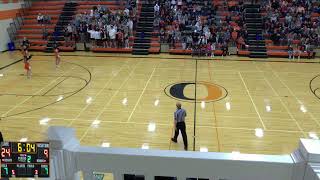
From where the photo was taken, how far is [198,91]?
1474 centimetres

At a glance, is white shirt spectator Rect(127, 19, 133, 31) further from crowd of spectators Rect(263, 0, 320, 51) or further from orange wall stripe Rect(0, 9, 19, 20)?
crowd of spectators Rect(263, 0, 320, 51)

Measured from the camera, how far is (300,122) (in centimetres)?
1131

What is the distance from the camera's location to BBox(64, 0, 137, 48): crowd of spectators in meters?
23.8

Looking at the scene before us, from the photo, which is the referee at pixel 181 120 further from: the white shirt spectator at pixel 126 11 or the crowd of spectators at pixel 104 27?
the white shirt spectator at pixel 126 11

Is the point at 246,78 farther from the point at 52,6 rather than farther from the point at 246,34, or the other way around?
the point at 52,6

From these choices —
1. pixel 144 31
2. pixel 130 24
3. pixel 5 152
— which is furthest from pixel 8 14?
pixel 5 152

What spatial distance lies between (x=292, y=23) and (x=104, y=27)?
44.7ft

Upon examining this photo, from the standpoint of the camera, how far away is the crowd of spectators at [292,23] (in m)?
22.4

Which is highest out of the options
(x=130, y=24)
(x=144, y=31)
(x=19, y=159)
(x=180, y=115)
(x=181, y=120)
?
(x=130, y=24)

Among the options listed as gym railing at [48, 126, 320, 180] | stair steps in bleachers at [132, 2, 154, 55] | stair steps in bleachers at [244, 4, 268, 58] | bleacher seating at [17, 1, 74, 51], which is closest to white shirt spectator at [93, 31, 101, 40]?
bleacher seating at [17, 1, 74, 51]

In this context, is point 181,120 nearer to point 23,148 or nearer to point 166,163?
point 23,148

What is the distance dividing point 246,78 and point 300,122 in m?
6.03

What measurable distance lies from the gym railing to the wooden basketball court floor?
7103mm

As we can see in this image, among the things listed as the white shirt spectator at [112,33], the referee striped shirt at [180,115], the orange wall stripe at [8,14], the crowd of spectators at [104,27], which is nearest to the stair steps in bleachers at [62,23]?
the crowd of spectators at [104,27]
